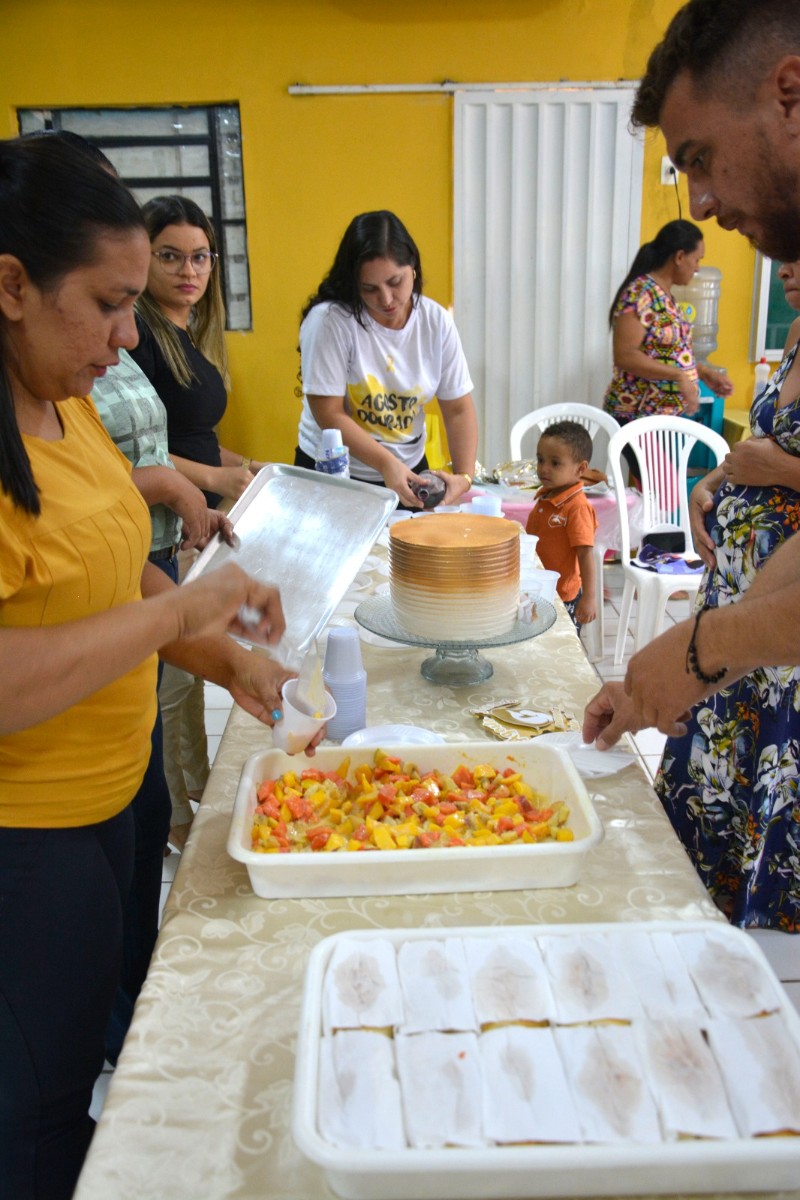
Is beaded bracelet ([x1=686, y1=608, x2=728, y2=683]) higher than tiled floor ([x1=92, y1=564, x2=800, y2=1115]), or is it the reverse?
beaded bracelet ([x1=686, y1=608, x2=728, y2=683])

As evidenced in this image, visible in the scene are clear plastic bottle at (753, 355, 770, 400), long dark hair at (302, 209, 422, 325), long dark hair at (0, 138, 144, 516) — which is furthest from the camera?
clear plastic bottle at (753, 355, 770, 400)

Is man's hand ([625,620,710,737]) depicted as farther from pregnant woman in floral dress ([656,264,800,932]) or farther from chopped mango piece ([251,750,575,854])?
pregnant woman in floral dress ([656,264,800,932])

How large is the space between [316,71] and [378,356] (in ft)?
8.53

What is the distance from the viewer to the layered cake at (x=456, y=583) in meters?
1.61

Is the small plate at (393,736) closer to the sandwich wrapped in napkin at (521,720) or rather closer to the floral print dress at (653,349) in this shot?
the sandwich wrapped in napkin at (521,720)

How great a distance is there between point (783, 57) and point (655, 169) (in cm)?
425

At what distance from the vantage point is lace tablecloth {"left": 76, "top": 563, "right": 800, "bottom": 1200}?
781 millimetres

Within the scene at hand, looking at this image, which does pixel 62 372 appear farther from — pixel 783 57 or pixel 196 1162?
pixel 783 57

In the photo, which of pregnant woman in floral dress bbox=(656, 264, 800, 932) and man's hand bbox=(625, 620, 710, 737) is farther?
pregnant woman in floral dress bbox=(656, 264, 800, 932)

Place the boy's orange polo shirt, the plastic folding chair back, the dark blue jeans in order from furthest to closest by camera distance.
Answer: the plastic folding chair back
the boy's orange polo shirt
the dark blue jeans

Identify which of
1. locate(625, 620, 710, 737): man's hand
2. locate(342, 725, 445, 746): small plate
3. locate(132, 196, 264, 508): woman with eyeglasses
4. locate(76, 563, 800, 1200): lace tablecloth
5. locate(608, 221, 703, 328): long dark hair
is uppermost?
locate(608, 221, 703, 328): long dark hair

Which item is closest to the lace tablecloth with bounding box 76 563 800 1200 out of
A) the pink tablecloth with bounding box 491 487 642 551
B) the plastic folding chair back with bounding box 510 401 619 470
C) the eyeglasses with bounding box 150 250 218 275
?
the eyeglasses with bounding box 150 250 218 275

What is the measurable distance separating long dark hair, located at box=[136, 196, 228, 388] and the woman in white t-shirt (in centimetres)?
35

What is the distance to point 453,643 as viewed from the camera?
1.64m
